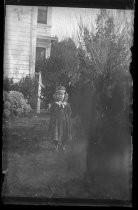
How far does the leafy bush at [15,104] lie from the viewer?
309cm

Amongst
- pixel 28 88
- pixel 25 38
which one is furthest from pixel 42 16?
pixel 28 88

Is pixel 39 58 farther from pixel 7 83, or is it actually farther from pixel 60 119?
pixel 60 119

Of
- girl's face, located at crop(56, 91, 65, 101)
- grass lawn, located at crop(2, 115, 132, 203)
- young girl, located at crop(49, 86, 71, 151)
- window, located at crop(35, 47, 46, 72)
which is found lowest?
grass lawn, located at crop(2, 115, 132, 203)

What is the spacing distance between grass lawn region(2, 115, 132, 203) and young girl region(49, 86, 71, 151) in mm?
75

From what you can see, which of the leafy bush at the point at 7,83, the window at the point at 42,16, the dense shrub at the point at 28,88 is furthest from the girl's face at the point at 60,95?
the window at the point at 42,16

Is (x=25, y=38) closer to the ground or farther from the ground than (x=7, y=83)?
farther from the ground

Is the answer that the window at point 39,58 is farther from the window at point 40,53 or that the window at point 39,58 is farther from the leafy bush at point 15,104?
the leafy bush at point 15,104

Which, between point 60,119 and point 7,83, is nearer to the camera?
point 7,83

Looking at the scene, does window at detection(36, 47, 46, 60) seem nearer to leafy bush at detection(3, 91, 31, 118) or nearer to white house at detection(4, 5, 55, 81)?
white house at detection(4, 5, 55, 81)

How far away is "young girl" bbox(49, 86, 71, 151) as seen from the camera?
3150mm

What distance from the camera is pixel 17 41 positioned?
313cm

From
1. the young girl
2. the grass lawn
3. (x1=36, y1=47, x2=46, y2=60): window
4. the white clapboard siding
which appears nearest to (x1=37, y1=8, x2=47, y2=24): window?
the white clapboard siding

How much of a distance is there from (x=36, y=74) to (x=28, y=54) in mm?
231

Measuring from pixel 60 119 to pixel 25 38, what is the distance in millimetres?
946
